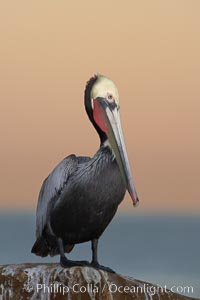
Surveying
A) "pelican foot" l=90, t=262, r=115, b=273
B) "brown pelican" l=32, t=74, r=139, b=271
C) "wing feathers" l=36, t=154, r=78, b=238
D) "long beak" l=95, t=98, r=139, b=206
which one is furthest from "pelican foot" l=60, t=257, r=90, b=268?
"long beak" l=95, t=98, r=139, b=206

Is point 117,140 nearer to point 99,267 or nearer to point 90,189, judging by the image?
point 90,189

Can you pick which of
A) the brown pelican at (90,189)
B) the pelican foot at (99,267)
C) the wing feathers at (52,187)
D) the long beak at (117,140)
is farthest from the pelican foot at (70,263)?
the long beak at (117,140)

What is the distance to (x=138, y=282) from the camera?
13.1 metres

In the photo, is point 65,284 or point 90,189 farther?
point 90,189

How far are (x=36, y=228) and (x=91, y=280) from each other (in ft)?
5.48

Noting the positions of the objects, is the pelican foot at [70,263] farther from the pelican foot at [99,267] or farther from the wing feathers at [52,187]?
the wing feathers at [52,187]

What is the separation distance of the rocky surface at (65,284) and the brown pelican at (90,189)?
0.29m

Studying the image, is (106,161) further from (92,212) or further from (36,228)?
(36,228)

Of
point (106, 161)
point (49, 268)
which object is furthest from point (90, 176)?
point (49, 268)

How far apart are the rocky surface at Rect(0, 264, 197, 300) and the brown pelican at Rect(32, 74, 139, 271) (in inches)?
11.3

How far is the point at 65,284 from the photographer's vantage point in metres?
12.8

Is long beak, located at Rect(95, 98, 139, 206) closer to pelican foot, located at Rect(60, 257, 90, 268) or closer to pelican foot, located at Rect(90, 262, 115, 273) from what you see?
pelican foot, located at Rect(90, 262, 115, 273)

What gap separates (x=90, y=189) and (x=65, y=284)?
4.56ft

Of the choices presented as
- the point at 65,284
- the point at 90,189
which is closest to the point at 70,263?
the point at 65,284
